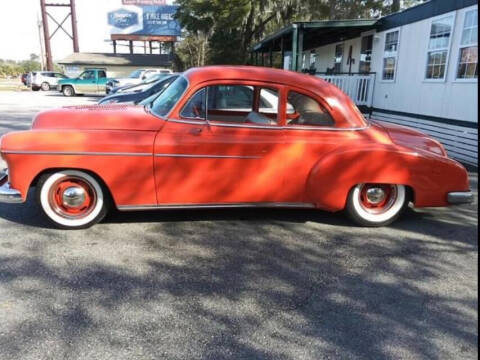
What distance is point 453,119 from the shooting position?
8.66 m

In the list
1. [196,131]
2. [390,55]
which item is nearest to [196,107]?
[196,131]

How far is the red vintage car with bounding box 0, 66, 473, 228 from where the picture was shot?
12.9 ft

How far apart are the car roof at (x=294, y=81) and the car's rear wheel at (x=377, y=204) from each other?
733 millimetres

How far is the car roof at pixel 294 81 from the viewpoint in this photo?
13.6 feet

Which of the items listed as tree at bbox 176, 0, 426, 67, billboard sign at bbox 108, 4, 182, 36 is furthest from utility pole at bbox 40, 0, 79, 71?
tree at bbox 176, 0, 426, 67

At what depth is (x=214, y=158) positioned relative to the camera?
13.2 ft

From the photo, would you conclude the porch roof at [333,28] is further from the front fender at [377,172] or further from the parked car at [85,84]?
the parked car at [85,84]

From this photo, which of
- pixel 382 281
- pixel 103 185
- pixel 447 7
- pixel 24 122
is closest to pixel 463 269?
pixel 382 281

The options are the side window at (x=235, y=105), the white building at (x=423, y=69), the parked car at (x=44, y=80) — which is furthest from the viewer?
the parked car at (x=44, y=80)

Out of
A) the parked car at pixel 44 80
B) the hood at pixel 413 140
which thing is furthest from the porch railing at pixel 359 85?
the parked car at pixel 44 80

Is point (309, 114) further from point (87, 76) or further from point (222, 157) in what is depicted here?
point (87, 76)

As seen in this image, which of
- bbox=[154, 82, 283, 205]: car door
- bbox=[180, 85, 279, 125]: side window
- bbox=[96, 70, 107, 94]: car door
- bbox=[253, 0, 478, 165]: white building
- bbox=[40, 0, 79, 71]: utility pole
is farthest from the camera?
bbox=[40, 0, 79, 71]: utility pole

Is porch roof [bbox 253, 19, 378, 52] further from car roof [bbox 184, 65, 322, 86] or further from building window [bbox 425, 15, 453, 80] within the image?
car roof [bbox 184, 65, 322, 86]

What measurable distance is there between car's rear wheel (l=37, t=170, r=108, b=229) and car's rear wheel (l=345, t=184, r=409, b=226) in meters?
2.64
